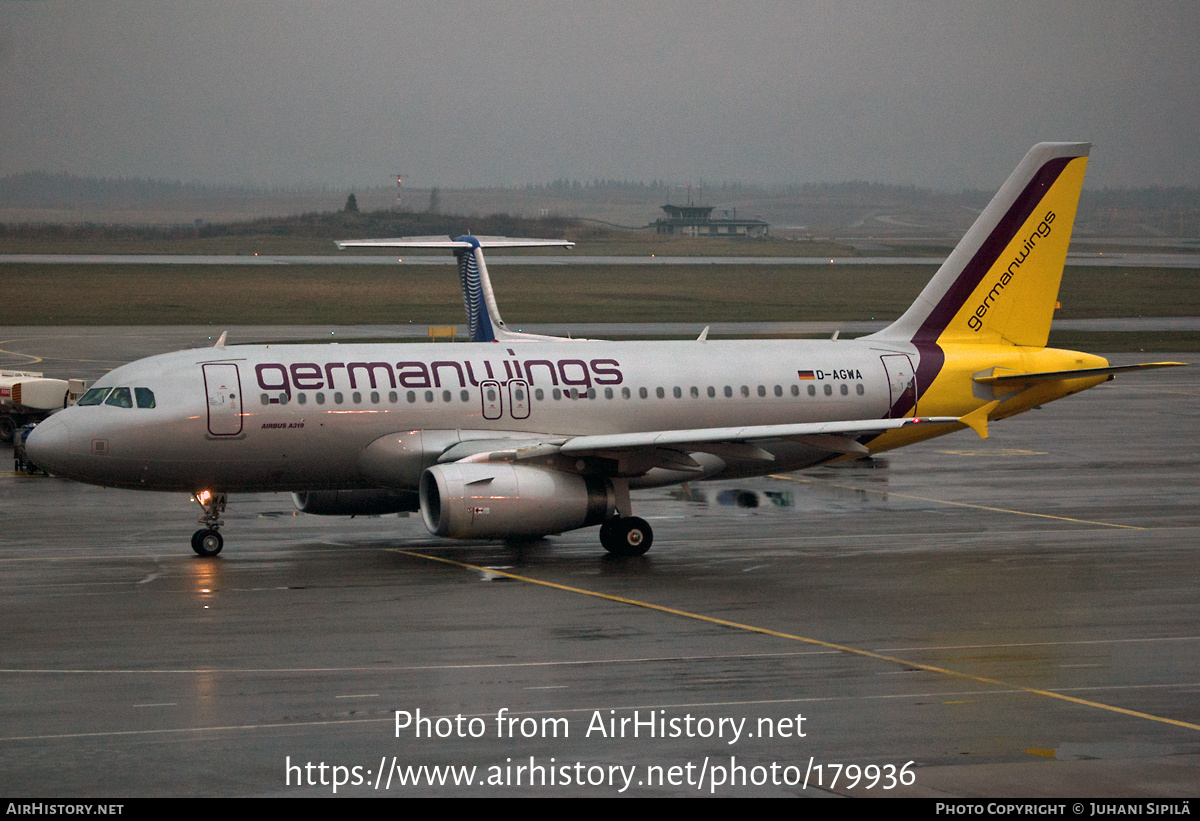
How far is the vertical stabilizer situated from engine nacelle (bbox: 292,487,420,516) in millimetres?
11511

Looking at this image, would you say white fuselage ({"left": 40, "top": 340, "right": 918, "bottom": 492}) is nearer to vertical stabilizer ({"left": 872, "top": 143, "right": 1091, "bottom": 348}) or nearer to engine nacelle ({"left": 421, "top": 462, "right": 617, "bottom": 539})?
vertical stabilizer ({"left": 872, "top": 143, "right": 1091, "bottom": 348})

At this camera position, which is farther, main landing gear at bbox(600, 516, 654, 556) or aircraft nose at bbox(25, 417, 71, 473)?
main landing gear at bbox(600, 516, 654, 556)

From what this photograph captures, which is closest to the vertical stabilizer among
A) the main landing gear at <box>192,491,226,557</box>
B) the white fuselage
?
the white fuselage

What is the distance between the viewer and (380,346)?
30578 mm

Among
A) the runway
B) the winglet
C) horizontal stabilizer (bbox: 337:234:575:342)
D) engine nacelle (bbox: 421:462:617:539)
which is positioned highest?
horizontal stabilizer (bbox: 337:234:575:342)

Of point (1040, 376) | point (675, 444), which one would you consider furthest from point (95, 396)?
point (1040, 376)

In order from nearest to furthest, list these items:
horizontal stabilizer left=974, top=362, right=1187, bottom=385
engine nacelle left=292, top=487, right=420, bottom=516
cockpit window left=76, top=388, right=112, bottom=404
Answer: cockpit window left=76, top=388, right=112, bottom=404, engine nacelle left=292, top=487, right=420, bottom=516, horizontal stabilizer left=974, top=362, right=1187, bottom=385

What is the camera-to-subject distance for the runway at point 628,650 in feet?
50.6

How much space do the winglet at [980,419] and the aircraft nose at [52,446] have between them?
17218 mm

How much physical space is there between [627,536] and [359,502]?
5931 millimetres

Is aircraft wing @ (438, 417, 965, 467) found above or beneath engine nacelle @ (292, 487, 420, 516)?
above

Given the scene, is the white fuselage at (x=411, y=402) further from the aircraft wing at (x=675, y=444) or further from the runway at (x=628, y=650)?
the runway at (x=628, y=650)

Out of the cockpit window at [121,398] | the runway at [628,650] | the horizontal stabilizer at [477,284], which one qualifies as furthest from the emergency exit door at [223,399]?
the horizontal stabilizer at [477,284]

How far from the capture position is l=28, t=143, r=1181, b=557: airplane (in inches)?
1076
